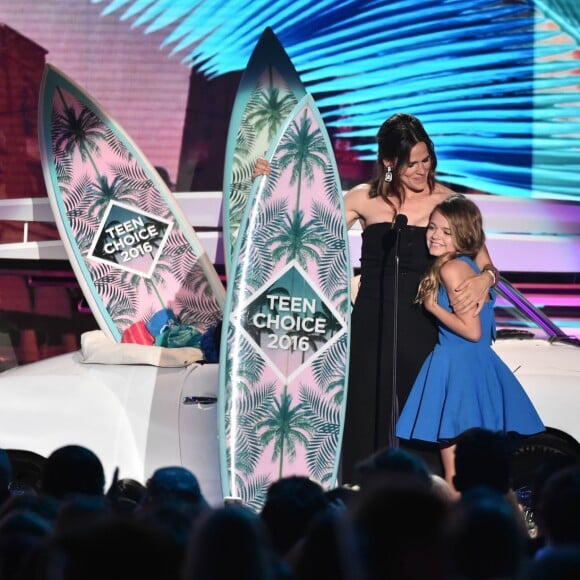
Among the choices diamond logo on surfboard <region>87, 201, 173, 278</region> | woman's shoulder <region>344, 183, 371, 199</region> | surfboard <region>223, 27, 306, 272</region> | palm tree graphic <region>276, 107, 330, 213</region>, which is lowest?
diamond logo on surfboard <region>87, 201, 173, 278</region>

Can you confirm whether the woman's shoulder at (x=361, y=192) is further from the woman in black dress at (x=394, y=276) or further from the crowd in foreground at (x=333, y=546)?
the crowd in foreground at (x=333, y=546)

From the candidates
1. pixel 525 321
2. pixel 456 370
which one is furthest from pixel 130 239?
pixel 456 370

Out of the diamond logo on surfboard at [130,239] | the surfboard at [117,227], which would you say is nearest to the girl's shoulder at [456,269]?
the surfboard at [117,227]

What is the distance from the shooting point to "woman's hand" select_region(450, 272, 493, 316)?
4.42m

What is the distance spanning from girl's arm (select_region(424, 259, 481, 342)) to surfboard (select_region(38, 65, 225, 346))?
1.68m

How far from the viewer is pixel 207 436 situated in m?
5.09

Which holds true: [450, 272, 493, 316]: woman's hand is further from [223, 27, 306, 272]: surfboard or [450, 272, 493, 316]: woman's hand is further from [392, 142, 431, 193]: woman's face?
[223, 27, 306, 272]: surfboard

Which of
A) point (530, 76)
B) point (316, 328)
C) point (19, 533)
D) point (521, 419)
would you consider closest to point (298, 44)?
point (530, 76)

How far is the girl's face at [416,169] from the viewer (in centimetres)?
464

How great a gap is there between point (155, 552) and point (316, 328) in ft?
10.1

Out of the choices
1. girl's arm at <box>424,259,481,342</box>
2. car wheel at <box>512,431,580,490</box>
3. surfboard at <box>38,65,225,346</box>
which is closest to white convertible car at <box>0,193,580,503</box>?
car wheel at <box>512,431,580,490</box>

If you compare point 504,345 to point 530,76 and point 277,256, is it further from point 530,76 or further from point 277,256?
point 530,76

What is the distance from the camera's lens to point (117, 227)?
6188 millimetres

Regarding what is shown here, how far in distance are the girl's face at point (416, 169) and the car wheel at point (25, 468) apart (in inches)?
81.0
